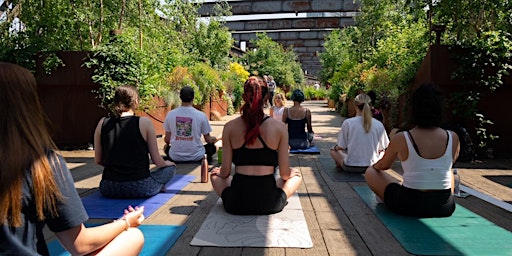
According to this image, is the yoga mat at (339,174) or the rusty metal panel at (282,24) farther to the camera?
the rusty metal panel at (282,24)

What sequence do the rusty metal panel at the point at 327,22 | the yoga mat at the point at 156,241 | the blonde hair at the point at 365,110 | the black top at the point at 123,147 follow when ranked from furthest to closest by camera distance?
the rusty metal panel at the point at 327,22
the blonde hair at the point at 365,110
the black top at the point at 123,147
the yoga mat at the point at 156,241

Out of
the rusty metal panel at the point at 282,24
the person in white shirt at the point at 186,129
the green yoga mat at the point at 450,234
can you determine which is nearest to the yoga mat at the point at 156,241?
the green yoga mat at the point at 450,234

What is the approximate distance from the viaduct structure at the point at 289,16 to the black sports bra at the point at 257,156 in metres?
14.8

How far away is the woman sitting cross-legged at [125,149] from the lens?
3.86m

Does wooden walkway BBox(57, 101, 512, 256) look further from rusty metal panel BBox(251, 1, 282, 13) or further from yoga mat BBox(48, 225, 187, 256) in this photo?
rusty metal panel BBox(251, 1, 282, 13)

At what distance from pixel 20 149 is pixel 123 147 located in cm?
259

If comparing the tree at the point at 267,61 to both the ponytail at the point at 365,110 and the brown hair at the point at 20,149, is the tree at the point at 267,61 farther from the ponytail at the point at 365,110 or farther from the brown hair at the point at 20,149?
the brown hair at the point at 20,149

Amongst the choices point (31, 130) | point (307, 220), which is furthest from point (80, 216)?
point (307, 220)

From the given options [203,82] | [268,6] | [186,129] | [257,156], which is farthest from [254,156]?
[268,6]

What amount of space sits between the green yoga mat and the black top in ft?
6.95

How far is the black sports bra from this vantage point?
325 cm

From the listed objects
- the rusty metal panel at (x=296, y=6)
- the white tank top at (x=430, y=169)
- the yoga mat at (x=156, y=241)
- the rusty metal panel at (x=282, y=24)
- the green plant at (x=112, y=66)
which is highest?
the rusty metal panel at (x=296, y=6)

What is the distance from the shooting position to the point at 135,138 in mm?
3883

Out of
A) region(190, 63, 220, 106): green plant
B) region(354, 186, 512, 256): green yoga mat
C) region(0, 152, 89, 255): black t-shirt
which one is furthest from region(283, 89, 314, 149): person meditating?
region(0, 152, 89, 255): black t-shirt
